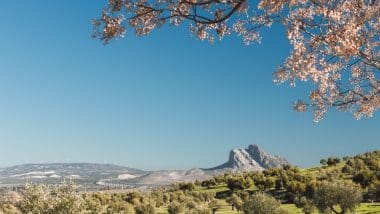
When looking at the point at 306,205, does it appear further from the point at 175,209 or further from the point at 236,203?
the point at 175,209

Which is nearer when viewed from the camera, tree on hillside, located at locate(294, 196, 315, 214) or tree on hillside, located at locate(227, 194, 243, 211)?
tree on hillside, located at locate(294, 196, 315, 214)

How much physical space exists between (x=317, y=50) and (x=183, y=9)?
4.65 metres

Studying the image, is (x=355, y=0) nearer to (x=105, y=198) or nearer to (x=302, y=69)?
(x=302, y=69)

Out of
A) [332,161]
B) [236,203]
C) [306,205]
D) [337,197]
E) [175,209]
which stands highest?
[332,161]

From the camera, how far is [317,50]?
16594 millimetres

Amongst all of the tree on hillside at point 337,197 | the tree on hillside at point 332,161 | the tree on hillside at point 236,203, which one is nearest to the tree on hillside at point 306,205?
the tree on hillside at point 337,197

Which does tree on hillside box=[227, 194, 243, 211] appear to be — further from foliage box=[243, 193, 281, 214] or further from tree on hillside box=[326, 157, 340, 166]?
tree on hillside box=[326, 157, 340, 166]

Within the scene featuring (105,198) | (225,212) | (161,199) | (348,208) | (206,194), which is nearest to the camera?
(348,208)

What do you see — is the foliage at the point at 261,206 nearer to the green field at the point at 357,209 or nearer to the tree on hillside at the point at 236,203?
the green field at the point at 357,209

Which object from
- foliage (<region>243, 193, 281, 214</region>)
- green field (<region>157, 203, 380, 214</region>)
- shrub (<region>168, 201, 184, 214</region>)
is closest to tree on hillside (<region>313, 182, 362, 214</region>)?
green field (<region>157, 203, 380, 214</region>)

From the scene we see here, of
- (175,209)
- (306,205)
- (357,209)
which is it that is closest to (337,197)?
(357,209)

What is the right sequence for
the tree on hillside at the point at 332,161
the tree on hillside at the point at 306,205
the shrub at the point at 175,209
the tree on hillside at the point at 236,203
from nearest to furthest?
the tree on hillside at the point at 306,205, the tree on hillside at the point at 236,203, the shrub at the point at 175,209, the tree on hillside at the point at 332,161

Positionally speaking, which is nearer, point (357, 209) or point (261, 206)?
point (261, 206)

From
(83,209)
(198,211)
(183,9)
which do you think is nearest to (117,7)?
(183,9)
